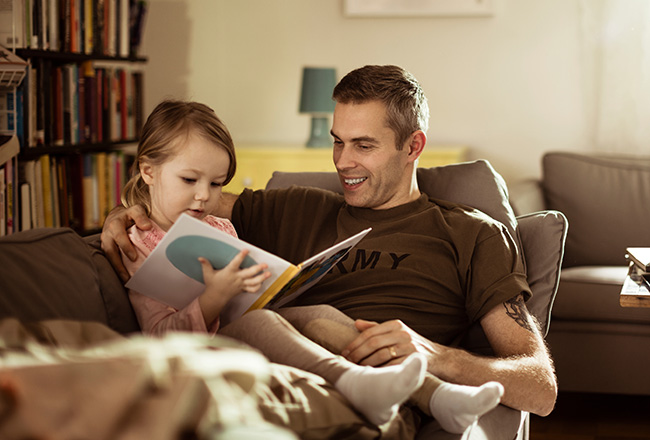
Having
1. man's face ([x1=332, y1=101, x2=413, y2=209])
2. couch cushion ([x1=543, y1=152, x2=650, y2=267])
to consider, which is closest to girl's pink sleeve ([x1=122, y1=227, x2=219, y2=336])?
man's face ([x1=332, y1=101, x2=413, y2=209])

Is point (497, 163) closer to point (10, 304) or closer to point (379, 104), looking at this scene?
point (379, 104)

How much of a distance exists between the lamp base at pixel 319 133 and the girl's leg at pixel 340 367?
2.34 metres

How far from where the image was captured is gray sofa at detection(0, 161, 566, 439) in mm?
1028

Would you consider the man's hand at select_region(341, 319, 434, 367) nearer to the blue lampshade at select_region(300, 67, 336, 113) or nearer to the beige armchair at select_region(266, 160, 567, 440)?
the beige armchair at select_region(266, 160, 567, 440)

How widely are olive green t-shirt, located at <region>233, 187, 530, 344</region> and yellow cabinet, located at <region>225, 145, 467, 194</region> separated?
1.63 metres

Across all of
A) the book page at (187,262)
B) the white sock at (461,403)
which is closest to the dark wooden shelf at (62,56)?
the book page at (187,262)

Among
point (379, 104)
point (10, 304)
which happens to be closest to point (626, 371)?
point (379, 104)

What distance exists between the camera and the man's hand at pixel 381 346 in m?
1.32

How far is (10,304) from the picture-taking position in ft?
3.69

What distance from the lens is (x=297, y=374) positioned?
1.07m

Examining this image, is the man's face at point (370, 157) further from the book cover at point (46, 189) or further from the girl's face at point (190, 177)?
the book cover at point (46, 189)

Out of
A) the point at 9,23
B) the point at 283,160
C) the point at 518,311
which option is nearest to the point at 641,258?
the point at 518,311

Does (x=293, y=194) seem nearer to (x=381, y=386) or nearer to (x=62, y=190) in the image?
(x=381, y=386)

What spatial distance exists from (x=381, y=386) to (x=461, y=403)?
17 centimetres
